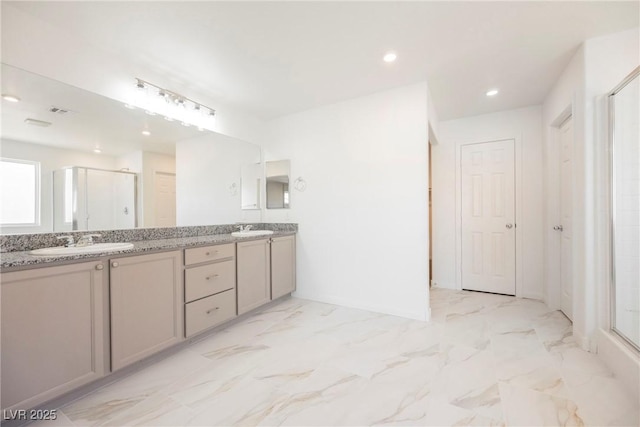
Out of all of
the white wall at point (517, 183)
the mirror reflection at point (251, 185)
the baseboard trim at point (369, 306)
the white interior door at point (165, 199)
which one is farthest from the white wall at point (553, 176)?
the white interior door at point (165, 199)

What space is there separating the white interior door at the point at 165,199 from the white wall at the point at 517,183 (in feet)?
11.0

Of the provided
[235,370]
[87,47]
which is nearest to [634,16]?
[235,370]

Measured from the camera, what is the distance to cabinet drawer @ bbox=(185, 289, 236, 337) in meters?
2.05

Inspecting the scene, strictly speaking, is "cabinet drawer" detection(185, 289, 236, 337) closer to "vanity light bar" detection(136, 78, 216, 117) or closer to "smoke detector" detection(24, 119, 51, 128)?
"smoke detector" detection(24, 119, 51, 128)

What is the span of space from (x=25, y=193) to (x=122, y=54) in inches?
48.3

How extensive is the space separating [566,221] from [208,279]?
3514 mm

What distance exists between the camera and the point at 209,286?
221 cm

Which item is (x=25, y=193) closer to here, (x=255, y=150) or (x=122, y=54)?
(x=122, y=54)

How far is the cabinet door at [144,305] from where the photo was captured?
160cm

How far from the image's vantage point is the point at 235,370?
179 centimetres

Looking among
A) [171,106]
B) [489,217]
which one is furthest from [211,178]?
[489,217]

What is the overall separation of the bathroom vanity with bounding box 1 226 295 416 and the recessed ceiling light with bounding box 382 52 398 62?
2098 mm

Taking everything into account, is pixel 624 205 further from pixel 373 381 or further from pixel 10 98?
pixel 10 98

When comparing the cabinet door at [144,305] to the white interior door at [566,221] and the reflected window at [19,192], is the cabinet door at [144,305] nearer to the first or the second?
the reflected window at [19,192]
